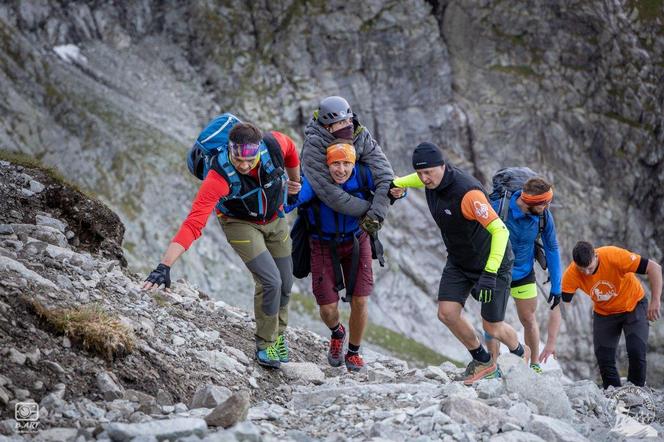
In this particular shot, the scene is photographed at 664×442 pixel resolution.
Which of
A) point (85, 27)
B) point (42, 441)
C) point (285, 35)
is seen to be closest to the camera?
point (42, 441)

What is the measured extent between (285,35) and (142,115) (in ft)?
57.3

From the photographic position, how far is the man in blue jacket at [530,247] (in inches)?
432

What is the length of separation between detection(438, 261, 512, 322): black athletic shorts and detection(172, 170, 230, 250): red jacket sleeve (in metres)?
3.62

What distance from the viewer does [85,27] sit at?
2227 inches

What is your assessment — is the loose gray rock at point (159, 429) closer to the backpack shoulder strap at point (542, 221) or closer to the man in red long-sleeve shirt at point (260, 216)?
the man in red long-sleeve shirt at point (260, 216)

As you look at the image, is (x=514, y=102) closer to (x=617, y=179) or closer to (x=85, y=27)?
(x=617, y=179)

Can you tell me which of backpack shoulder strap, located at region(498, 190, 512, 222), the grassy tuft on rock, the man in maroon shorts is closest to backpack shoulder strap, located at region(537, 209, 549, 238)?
backpack shoulder strap, located at region(498, 190, 512, 222)

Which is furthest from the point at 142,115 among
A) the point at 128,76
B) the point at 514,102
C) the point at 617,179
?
the point at 617,179

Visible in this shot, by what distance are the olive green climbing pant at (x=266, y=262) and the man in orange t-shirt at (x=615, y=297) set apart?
527 centimetres

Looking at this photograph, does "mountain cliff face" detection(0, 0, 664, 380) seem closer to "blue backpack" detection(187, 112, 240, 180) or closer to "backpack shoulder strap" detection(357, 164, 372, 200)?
"backpack shoulder strap" detection(357, 164, 372, 200)

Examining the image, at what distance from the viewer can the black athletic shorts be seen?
1006cm

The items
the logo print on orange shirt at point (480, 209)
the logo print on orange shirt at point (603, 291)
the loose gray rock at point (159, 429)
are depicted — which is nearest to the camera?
the loose gray rock at point (159, 429)

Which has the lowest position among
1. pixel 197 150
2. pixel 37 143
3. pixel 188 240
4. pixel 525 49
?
pixel 37 143

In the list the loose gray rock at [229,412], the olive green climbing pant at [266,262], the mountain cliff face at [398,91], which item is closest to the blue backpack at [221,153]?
the olive green climbing pant at [266,262]
